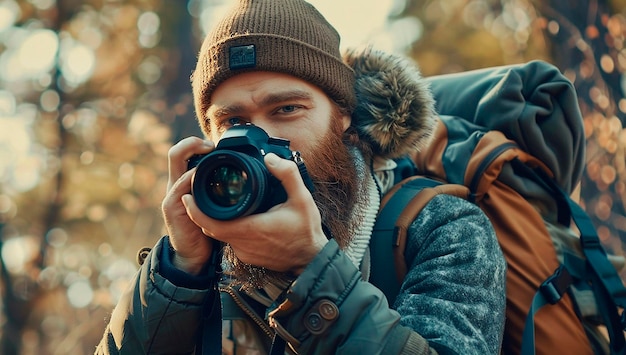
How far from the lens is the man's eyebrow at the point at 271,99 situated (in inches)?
82.6

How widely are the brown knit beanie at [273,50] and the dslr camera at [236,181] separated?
444 mm

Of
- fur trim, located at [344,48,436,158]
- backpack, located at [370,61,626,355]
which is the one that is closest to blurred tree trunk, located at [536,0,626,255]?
backpack, located at [370,61,626,355]

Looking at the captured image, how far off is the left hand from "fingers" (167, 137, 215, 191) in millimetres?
257

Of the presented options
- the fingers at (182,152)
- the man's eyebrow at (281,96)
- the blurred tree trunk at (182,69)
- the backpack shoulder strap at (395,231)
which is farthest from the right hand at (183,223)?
the blurred tree trunk at (182,69)

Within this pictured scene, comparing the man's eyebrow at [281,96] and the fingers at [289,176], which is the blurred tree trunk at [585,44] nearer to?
the man's eyebrow at [281,96]

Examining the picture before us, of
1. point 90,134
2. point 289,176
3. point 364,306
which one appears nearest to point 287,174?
point 289,176

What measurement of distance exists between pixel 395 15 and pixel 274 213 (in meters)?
6.56

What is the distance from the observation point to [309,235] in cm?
169

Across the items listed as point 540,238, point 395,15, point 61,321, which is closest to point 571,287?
point 540,238

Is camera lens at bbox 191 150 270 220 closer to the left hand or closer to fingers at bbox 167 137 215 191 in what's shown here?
the left hand

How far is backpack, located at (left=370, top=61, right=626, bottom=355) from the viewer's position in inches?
80.3

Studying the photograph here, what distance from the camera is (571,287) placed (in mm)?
2135

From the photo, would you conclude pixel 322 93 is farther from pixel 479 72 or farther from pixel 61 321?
pixel 61 321

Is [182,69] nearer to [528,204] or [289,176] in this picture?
[528,204]
